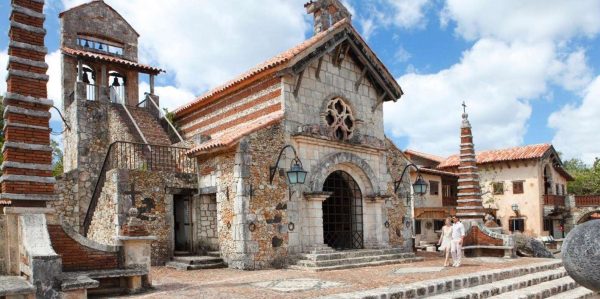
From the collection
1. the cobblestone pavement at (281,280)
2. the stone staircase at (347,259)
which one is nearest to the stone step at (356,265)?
the stone staircase at (347,259)

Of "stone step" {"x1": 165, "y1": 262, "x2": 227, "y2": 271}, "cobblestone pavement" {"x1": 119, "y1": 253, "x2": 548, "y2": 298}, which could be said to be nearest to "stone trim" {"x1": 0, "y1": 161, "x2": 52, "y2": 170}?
"cobblestone pavement" {"x1": 119, "y1": 253, "x2": 548, "y2": 298}

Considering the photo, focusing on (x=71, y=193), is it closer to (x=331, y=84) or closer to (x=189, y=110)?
(x=189, y=110)

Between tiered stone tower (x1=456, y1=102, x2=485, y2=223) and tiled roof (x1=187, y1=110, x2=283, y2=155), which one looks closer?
tiled roof (x1=187, y1=110, x2=283, y2=155)

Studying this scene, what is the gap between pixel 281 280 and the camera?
37.7ft

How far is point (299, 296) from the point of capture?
9.14 metres

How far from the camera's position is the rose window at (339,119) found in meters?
16.9

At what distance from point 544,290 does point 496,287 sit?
1.29 metres

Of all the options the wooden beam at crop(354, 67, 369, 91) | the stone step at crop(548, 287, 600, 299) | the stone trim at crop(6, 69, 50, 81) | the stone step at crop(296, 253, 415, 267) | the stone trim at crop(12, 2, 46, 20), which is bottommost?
the stone step at crop(548, 287, 600, 299)

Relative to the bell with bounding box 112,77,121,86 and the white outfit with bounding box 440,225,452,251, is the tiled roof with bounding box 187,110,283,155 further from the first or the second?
the bell with bounding box 112,77,121,86

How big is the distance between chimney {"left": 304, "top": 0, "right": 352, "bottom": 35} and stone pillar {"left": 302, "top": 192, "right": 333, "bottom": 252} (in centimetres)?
625

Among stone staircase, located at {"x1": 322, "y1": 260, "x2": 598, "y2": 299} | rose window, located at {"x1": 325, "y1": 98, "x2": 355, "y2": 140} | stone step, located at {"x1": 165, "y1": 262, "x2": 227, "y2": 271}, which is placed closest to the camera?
stone staircase, located at {"x1": 322, "y1": 260, "x2": 598, "y2": 299}

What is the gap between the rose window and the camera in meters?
16.9

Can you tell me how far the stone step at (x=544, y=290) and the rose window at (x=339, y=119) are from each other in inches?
293

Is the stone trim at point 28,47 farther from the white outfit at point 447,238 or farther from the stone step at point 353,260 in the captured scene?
the white outfit at point 447,238
